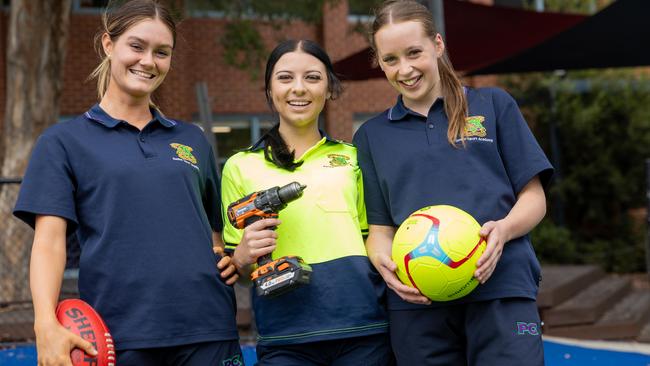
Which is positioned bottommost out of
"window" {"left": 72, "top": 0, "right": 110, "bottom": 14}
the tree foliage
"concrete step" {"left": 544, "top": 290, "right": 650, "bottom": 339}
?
"concrete step" {"left": 544, "top": 290, "right": 650, "bottom": 339}

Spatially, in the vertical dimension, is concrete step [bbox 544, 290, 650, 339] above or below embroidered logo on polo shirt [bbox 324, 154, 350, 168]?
below

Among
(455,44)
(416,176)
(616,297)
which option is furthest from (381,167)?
(616,297)

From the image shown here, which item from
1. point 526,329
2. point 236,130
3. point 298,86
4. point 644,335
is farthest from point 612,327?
point 236,130

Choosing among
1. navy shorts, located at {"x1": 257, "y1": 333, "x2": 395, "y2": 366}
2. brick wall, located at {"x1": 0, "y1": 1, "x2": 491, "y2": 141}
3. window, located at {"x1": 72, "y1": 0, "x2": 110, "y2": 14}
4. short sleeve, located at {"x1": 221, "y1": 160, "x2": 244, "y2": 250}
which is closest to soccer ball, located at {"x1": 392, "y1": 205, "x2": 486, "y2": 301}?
navy shorts, located at {"x1": 257, "y1": 333, "x2": 395, "y2": 366}

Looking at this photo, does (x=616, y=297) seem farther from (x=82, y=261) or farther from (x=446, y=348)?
(x=82, y=261)

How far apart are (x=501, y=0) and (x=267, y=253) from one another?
12.8m

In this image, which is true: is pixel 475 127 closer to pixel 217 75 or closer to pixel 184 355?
pixel 184 355

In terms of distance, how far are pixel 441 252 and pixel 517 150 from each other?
22.3 inches

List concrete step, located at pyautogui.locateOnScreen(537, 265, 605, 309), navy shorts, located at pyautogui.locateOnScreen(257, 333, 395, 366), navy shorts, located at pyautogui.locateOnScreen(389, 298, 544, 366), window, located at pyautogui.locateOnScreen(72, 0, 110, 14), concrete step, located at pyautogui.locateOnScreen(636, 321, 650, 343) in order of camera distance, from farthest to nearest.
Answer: window, located at pyautogui.locateOnScreen(72, 0, 110, 14) → concrete step, located at pyautogui.locateOnScreen(537, 265, 605, 309) → concrete step, located at pyautogui.locateOnScreen(636, 321, 650, 343) → navy shorts, located at pyautogui.locateOnScreen(257, 333, 395, 366) → navy shorts, located at pyautogui.locateOnScreen(389, 298, 544, 366)

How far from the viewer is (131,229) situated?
2.82m

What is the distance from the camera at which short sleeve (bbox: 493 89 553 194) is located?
306cm

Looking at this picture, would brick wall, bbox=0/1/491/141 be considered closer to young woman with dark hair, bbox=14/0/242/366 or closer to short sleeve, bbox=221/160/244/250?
short sleeve, bbox=221/160/244/250

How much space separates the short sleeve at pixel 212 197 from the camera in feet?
10.5

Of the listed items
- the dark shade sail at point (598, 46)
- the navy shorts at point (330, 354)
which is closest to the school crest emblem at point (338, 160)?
the navy shorts at point (330, 354)
